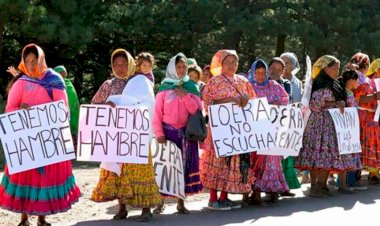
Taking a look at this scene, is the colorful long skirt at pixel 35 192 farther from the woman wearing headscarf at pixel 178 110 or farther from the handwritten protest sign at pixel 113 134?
the woman wearing headscarf at pixel 178 110

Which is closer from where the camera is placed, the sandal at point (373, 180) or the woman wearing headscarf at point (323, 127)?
the woman wearing headscarf at point (323, 127)

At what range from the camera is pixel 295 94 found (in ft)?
31.4

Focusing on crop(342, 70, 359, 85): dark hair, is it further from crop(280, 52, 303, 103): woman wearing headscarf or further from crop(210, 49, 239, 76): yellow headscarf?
crop(210, 49, 239, 76): yellow headscarf

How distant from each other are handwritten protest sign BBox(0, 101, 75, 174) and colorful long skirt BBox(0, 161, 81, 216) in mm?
122

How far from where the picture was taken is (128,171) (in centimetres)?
695

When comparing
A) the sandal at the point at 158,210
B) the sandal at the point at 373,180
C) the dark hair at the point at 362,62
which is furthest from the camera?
the sandal at the point at 373,180

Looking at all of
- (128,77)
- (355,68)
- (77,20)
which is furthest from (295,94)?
(77,20)

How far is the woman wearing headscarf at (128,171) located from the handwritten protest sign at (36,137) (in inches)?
22.3

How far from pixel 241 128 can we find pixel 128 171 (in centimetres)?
154

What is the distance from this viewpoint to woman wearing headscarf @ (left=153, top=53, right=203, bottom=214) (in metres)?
7.40

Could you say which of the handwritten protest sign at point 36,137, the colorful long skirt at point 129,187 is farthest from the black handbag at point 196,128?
the handwritten protest sign at point 36,137

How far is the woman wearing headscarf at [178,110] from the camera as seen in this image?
740 cm

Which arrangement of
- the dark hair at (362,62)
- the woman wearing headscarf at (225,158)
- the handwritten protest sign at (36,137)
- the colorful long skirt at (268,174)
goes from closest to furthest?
1. the handwritten protest sign at (36,137)
2. the woman wearing headscarf at (225,158)
3. the colorful long skirt at (268,174)
4. the dark hair at (362,62)

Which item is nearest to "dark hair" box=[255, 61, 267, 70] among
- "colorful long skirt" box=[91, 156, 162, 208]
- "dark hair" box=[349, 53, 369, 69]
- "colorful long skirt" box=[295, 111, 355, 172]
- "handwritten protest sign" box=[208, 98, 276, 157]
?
"handwritten protest sign" box=[208, 98, 276, 157]
